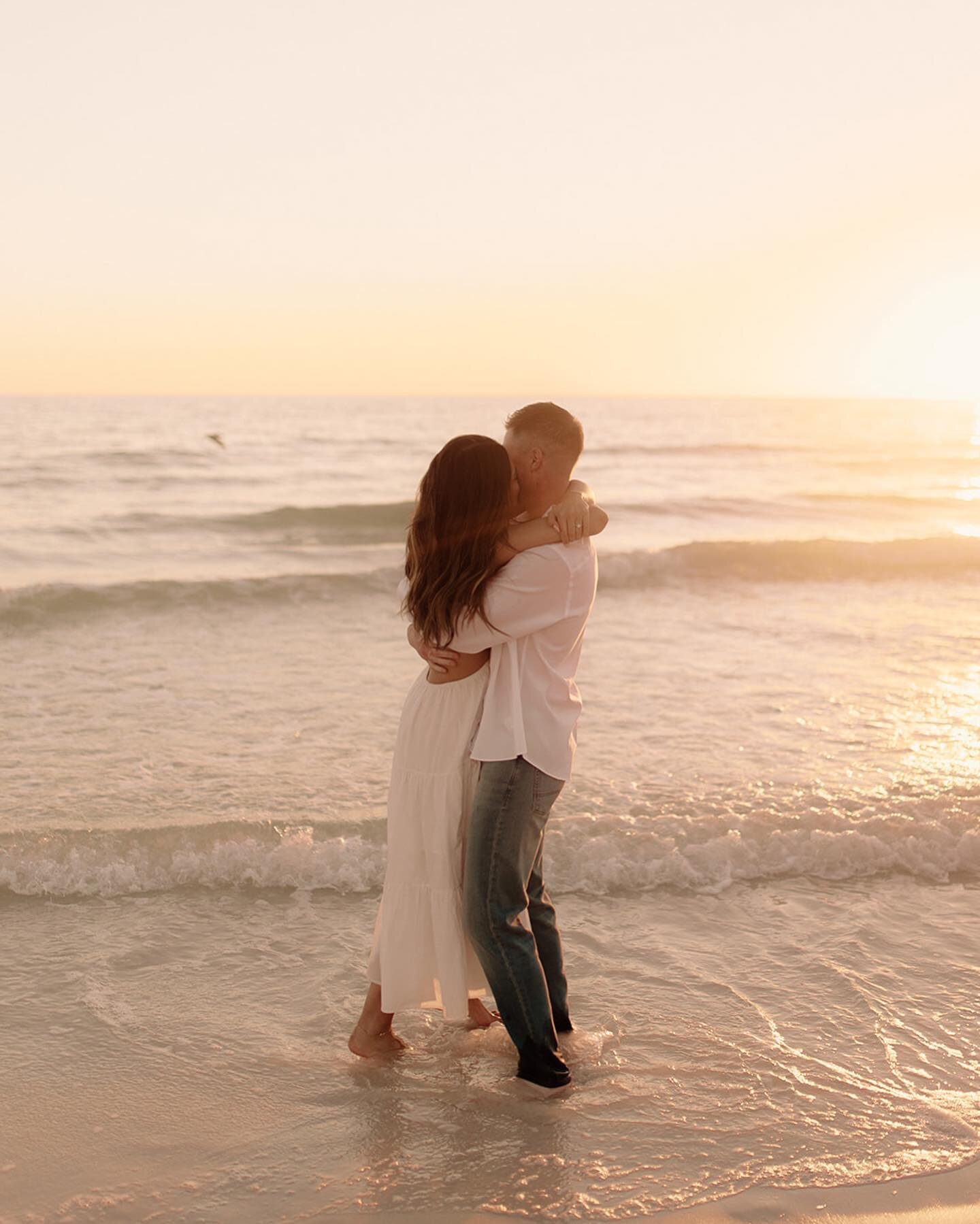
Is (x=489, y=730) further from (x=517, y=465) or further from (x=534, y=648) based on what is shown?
(x=517, y=465)

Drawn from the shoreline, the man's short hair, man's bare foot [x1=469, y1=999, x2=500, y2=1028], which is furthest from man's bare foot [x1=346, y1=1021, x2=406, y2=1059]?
the man's short hair

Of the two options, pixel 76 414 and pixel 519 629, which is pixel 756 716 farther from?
pixel 76 414

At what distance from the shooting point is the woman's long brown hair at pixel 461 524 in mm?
2980

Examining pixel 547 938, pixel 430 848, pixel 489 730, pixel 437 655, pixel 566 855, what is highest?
pixel 437 655

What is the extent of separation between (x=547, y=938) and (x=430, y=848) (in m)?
0.54

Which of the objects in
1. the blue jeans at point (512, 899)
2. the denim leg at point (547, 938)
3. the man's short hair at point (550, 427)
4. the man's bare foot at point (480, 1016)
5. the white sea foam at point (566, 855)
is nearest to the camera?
the man's short hair at point (550, 427)

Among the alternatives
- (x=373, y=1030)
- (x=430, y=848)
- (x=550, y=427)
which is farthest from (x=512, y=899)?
(x=550, y=427)

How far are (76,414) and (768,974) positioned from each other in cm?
6359

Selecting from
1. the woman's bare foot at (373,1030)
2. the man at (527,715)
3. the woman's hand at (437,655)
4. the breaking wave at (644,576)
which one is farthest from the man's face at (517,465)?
the breaking wave at (644,576)

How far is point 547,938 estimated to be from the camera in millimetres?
3561

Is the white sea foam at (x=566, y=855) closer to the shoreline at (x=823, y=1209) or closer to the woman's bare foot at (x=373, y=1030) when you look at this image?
the woman's bare foot at (x=373, y=1030)

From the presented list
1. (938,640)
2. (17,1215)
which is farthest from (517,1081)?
(938,640)

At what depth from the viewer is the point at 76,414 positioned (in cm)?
6188

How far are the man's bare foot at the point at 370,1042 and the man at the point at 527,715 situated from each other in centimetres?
45
